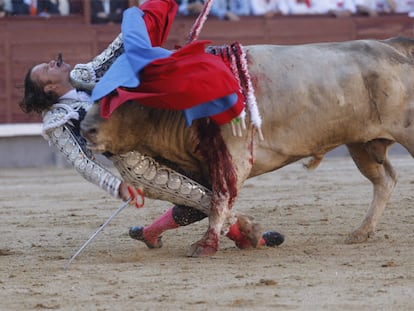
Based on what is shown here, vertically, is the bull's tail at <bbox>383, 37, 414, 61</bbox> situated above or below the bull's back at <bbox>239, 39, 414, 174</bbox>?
above

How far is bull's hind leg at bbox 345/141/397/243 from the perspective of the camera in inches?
188

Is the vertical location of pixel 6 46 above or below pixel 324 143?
below

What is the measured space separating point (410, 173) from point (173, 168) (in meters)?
3.81

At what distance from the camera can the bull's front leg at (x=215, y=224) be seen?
436cm

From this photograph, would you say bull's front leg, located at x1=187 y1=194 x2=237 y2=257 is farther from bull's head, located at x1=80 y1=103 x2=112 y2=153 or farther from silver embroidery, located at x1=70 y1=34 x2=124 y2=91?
silver embroidery, located at x1=70 y1=34 x2=124 y2=91

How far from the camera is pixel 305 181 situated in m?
7.65

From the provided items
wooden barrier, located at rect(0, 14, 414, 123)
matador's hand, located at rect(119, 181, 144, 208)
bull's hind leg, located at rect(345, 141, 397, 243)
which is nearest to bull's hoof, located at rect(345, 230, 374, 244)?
bull's hind leg, located at rect(345, 141, 397, 243)

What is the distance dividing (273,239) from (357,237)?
0.40 meters

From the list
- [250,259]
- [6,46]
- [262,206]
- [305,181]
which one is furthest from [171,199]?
[6,46]

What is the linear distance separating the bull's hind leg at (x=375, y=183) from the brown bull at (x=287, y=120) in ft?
1.12

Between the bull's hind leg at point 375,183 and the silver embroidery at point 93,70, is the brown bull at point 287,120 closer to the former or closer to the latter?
the silver embroidery at point 93,70

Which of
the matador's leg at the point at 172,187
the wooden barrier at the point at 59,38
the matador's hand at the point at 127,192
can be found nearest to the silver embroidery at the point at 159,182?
the matador's leg at the point at 172,187

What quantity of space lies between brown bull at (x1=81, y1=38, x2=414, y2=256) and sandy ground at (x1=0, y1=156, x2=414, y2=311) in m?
0.38

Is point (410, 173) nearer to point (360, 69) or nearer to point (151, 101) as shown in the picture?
point (360, 69)
